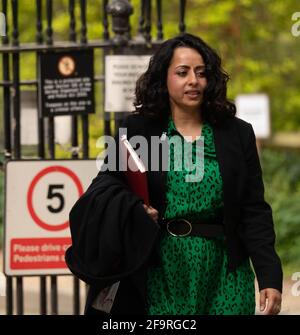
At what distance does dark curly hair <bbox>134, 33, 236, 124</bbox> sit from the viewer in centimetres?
511

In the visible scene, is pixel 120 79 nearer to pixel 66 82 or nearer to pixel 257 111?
pixel 66 82

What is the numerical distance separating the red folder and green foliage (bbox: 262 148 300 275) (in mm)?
7088

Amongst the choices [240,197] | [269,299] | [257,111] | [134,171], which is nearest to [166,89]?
[134,171]

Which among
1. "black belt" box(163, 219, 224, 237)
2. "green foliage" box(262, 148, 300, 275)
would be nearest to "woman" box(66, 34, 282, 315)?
"black belt" box(163, 219, 224, 237)

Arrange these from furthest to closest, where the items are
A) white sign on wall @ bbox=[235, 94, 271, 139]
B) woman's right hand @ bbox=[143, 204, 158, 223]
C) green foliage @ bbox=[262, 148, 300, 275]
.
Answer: white sign on wall @ bbox=[235, 94, 271, 139], green foliage @ bbox=[262, 148, 300, 275], woman's right hand @ bbox=[143, 204, 158, 223]

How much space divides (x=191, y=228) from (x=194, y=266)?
6.1 inches

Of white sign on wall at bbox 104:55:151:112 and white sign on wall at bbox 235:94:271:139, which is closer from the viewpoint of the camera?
white sign on wall at bbox 104:55:151:112

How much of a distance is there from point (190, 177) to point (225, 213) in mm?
202

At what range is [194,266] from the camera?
4969 mm

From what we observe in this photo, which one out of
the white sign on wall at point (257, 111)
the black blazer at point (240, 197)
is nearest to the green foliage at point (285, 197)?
the white sign on wall at point (257, 111)

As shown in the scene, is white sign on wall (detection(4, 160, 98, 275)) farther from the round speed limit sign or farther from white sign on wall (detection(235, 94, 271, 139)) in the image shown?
white sign on wall (detection(235, 94, 271, 139))

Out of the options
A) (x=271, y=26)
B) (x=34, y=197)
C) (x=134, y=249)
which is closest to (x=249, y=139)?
(x=134, y=249)

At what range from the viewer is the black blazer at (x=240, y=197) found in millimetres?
4980
